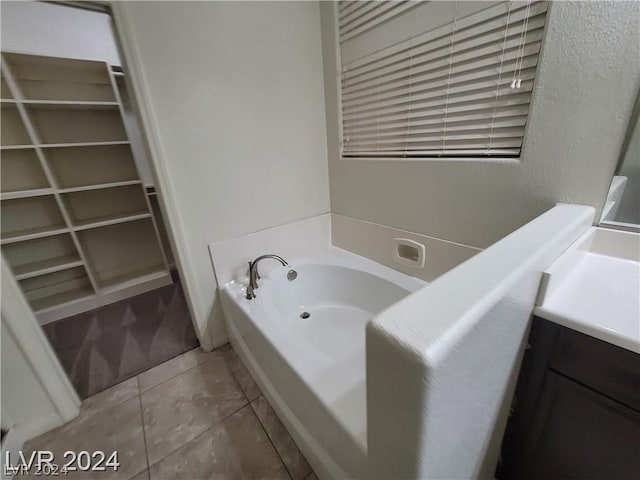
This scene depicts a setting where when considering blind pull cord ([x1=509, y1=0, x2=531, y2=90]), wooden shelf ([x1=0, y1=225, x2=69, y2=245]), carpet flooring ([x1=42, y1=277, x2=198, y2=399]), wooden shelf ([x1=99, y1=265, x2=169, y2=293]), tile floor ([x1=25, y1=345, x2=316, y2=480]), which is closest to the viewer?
blind pull cord ([x1=509, y1=0, x2=531, y2=90])

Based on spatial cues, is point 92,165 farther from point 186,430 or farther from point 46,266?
point 186,430

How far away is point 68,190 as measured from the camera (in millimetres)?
1979

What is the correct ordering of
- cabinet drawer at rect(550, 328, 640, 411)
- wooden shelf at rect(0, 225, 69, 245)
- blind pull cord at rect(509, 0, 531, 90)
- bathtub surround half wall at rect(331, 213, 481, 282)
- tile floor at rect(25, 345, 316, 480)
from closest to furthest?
cabinet drawer at rect(550, 328, 640, 411) < blind pull cord at rect(509, 0, 531, 90) < tile floor at rect(25, 345, 316, 480) < bathtub surround half wall at rect(331, 213, 481, 282) < wooden shelf at rect(0, 225, 69, 245)

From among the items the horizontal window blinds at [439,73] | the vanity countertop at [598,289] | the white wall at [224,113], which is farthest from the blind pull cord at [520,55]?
the white wall at [224,113]

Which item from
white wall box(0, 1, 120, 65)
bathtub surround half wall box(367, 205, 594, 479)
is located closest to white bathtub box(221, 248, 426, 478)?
bathtub surround half wall box(367, 205, 594, 479)

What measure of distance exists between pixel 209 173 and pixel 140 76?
1.62ft

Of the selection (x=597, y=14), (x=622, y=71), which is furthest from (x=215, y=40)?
(x=622, y=71)

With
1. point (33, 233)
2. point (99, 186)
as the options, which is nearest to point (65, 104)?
point (99, 186)

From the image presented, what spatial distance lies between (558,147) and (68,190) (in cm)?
302

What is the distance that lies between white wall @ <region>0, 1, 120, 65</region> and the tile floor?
2.44 m

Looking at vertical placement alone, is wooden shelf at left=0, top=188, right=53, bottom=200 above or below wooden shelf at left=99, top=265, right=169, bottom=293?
above

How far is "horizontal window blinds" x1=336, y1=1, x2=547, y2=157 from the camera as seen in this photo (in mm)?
924

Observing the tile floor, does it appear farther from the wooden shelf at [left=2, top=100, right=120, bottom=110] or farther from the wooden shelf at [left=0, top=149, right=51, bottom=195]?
the wooden shelf at [left=2, top=100, right=120, bottom=110]

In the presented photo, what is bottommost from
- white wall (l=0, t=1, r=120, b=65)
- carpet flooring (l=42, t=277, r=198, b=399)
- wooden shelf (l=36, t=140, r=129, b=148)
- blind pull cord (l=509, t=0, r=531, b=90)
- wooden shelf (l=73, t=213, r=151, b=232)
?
carpet flooring (l=42, t=277, r=198, b=399)
